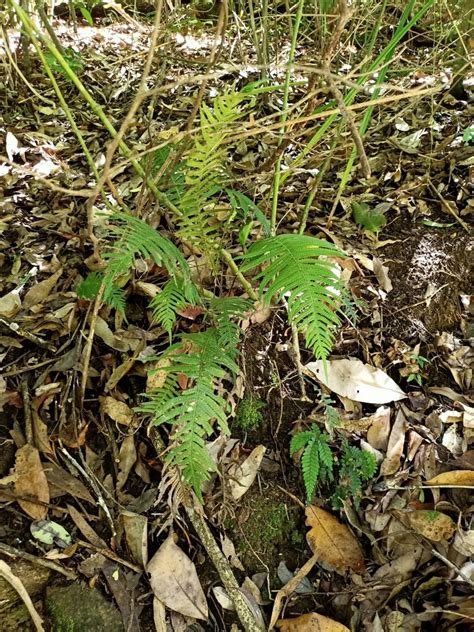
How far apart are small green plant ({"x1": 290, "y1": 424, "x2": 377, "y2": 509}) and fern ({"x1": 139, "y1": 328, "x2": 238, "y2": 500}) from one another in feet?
1.10

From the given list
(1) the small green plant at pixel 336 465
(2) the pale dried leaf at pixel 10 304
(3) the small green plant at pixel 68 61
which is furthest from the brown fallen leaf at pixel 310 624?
(3) the small green plant at pixel 68 61

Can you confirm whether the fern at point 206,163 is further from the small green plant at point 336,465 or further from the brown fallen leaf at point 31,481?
the brown fallen leaf at point 31,481

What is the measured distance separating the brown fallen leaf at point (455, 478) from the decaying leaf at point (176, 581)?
2.34 feet

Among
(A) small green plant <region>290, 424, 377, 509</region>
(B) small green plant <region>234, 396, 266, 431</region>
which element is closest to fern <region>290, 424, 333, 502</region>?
(A) small green plant <region>290, 424, 377, 509</region>

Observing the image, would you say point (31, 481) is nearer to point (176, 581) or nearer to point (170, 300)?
point (176, 581)

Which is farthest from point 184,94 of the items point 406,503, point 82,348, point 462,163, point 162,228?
point 406,503

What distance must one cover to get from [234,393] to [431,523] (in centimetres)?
65

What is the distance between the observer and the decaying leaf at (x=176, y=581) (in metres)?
1.52

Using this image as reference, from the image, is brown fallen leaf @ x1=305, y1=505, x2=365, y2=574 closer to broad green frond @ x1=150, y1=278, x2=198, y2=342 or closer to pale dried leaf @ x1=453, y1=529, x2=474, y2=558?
pale dried leaf @ x1=453, y1=529, x2=474, y2=558

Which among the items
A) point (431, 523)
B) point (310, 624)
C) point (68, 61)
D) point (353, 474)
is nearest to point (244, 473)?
point (353, 474)

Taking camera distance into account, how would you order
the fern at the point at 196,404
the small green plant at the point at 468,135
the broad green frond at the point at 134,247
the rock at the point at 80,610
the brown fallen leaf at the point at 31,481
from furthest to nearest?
the small green plant at the point at 468,135 < the brown fallen leaf at the point at 31,481 < the rock at the point at 80,610 < the fern at the point at 196,404 < the broad green frond at the point at 134,247

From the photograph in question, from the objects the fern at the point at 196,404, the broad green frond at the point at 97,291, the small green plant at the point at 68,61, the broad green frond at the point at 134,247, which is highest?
the small green plant at the point at 68,61

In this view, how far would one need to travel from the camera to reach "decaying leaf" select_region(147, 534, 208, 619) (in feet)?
4.99

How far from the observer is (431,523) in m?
1.63
